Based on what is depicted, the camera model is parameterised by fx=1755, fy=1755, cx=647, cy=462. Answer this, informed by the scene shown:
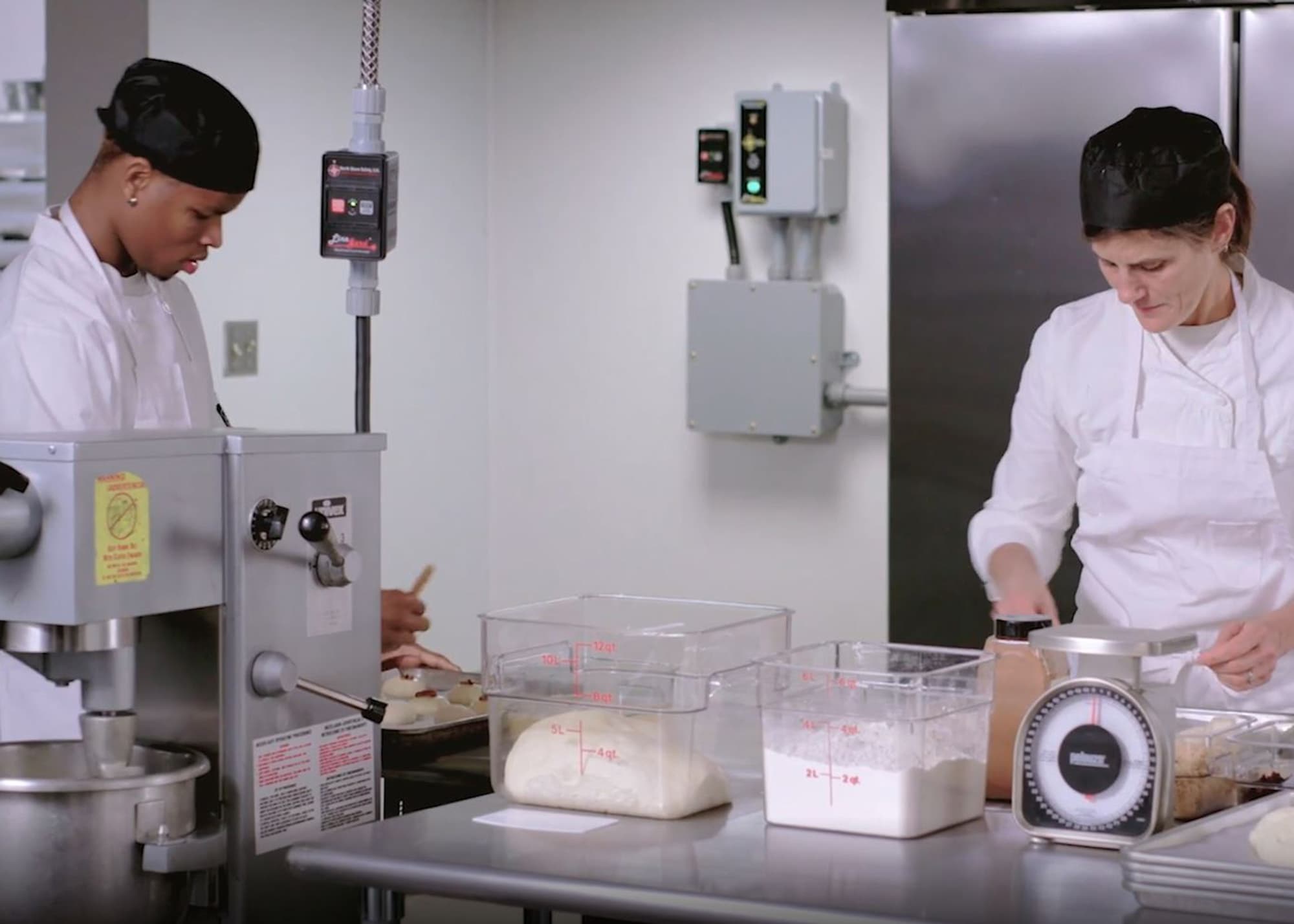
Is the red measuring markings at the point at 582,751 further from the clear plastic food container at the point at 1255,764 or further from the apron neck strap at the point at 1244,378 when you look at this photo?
the apron neck strap at the point at 1244,378

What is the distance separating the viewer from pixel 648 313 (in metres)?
4.80

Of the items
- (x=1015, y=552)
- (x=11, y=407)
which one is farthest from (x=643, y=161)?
(x=11, y=407)

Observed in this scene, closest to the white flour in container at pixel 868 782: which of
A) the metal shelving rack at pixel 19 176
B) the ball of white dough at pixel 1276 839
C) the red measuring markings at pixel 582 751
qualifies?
the red measuring markings at pixel 582 751

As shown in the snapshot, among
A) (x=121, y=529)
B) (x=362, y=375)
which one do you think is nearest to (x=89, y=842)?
(x=121, y=529)

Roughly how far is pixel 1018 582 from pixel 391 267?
2.58m

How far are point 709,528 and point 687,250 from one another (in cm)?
75

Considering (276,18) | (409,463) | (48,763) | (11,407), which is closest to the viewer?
(48,763)

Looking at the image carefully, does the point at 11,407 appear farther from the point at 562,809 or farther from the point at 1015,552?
the point at 1015,552

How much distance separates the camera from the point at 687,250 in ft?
15.5

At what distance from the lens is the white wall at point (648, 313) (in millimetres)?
4516

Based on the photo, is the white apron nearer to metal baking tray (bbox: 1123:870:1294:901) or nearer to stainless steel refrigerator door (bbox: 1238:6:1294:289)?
stainless steel refrigerator door (bbox: 1238:6:1294:289)

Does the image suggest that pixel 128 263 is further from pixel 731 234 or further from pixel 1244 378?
pixel 731 234

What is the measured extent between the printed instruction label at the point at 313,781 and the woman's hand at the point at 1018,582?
2.96ft

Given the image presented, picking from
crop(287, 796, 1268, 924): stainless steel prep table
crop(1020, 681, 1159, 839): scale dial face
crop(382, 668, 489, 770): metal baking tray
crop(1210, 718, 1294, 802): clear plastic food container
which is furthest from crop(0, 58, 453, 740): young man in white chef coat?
crop(1210, 718, 1294, 802): clear plastic food container
